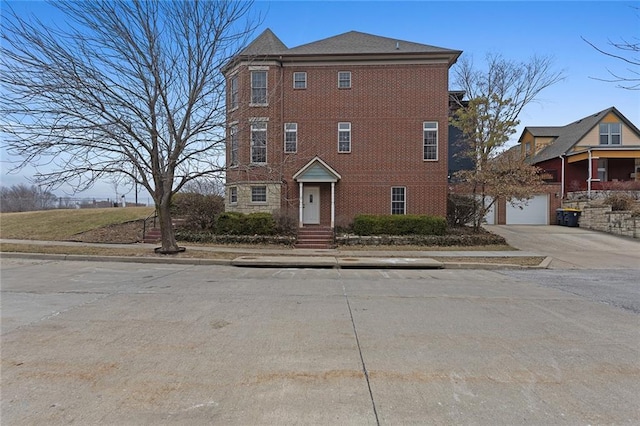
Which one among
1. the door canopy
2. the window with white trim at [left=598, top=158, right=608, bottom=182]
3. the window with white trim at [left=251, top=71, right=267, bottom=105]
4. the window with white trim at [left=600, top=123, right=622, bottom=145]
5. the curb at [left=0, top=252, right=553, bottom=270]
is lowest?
the curb at [left=0, top=252, right=553, bottom=270]

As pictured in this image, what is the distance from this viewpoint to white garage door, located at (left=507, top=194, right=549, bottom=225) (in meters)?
24.7

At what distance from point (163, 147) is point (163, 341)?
33.0 ft

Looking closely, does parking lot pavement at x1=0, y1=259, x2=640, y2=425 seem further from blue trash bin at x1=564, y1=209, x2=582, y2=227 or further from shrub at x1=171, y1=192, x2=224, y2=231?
blue trash bin at x1=564, y1=209, x2=582, y2=227

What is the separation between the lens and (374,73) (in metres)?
19.8

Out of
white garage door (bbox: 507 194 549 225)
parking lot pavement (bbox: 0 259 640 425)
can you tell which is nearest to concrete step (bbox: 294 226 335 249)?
parking lot pavement (bbox: 0 259 640 425)

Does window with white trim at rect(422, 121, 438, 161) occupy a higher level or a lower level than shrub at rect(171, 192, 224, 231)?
higher

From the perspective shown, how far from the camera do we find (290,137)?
20250 millimetres

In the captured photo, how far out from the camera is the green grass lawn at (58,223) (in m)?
18.4

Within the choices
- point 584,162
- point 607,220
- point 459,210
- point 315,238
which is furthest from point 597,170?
point 315,238

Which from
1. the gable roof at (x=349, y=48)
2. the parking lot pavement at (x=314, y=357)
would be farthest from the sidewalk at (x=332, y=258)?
the gable roof at (x=349, y=48)

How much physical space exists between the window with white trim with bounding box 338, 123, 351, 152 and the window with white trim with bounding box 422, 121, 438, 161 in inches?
161

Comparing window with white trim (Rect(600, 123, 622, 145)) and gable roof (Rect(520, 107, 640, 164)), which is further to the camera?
window with white trim (Rect(600, 123, 622, 145))

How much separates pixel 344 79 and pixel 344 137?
317 centimetres

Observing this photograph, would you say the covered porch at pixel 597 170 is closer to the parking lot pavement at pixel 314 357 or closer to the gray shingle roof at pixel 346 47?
the gray shingle roof at pixel 346 47
